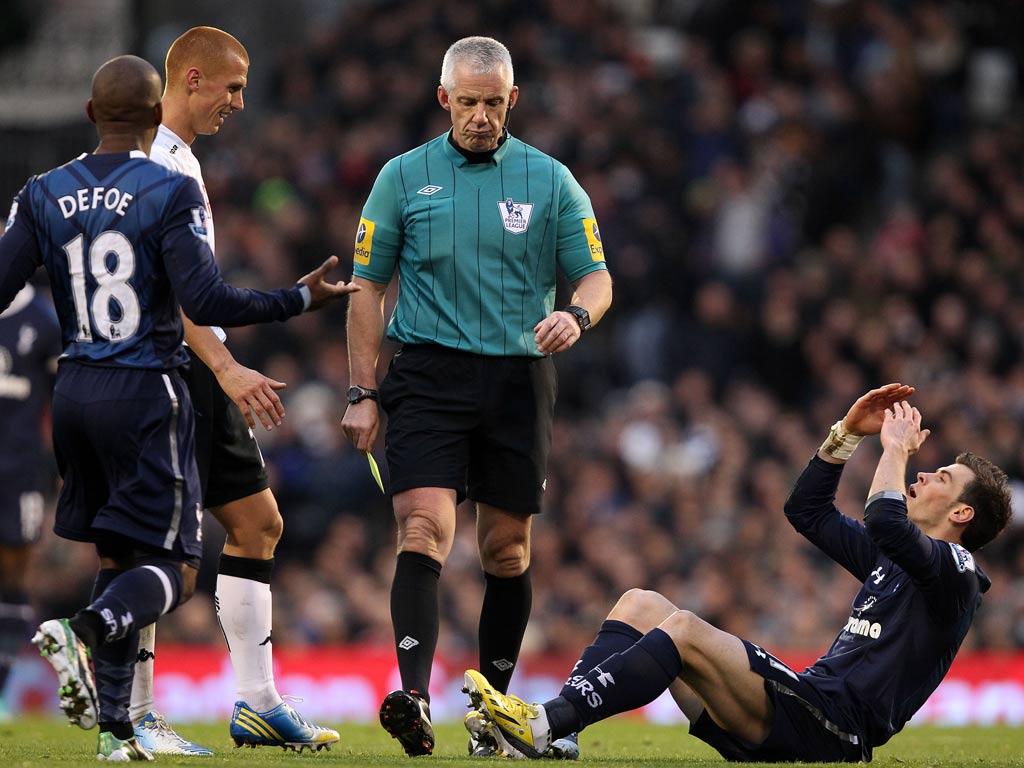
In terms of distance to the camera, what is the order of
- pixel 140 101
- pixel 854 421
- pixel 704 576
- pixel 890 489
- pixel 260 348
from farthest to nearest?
1. pixel 260 348
2. pixel 704 576
3. pixel 854 421
4. pixel 890 489
5. pixel 140 101

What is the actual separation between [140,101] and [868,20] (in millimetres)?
12038

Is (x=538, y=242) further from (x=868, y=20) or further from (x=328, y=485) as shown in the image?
(x=868, y=20)

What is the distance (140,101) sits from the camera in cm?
511

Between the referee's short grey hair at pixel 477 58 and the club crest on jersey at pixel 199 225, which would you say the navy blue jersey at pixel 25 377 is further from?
the club crest on jersey at pixel 199 225

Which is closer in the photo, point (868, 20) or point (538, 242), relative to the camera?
point (538, 242)

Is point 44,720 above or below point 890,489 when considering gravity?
below

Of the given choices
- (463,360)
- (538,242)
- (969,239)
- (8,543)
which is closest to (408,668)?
(463,360)

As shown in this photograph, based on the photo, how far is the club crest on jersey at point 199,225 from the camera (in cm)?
504

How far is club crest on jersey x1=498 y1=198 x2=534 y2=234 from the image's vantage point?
6.20m

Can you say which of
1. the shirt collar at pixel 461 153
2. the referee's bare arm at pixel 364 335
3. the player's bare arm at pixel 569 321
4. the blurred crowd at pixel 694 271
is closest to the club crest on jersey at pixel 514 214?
the shirt collar at pixel 461 153

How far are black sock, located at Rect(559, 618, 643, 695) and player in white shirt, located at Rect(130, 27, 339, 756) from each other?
4.08ft

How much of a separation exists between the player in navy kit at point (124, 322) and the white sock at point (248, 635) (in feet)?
3.60

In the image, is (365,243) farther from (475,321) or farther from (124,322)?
(124,322)

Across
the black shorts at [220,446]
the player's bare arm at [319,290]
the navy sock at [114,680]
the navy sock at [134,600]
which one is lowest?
the navy sock at [114,680]
